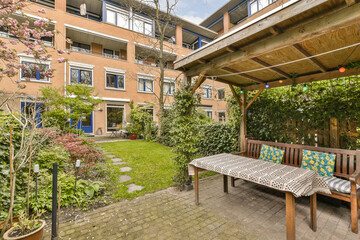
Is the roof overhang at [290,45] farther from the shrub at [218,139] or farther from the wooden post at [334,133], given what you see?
the shrub at [218,139]

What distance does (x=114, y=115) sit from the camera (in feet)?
44.5

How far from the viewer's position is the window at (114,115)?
13.3 m

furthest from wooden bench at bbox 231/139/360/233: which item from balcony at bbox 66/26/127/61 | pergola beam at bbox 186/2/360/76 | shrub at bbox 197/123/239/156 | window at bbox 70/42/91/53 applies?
window at bbox 70/42/91/53

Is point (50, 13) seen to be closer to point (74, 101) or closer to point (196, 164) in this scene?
point (74, 101)

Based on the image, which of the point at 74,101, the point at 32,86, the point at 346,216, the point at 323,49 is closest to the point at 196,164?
the point at 346,216

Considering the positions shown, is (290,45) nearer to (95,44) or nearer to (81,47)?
(95,44)

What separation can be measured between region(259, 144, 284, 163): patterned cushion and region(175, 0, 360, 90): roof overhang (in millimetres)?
1675

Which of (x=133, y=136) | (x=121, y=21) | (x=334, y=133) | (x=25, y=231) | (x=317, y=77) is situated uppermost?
(x=121, y=21)

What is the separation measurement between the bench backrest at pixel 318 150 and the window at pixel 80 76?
1261 centimetres

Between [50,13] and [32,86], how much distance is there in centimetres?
518

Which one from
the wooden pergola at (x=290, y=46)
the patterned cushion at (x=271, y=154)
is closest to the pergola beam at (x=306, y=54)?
the wooden pergola at (x=290, y=46)

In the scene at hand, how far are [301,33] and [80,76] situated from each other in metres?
13.8

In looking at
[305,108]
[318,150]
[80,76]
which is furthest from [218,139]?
[80,76]

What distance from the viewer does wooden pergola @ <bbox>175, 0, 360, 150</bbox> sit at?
1741 mm
